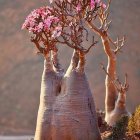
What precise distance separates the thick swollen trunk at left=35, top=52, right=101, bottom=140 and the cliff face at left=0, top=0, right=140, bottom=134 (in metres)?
5.92

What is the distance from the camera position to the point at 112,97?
17.3 ft

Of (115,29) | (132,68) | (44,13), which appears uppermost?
(115,29)

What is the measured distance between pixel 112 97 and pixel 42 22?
1663 mm

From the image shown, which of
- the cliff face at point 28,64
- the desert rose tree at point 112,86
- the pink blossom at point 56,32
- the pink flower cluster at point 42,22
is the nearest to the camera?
the pink blossom at point 56,32

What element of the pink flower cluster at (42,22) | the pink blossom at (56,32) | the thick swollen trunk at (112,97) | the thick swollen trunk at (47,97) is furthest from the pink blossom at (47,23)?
the thick swollen trunk at (112,97)

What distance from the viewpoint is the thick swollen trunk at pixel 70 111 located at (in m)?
3.99

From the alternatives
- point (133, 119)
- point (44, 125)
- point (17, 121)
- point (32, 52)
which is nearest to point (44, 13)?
point (44, 125)

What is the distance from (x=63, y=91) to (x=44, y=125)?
0.37m

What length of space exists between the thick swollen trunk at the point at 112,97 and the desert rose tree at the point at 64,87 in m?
1.00

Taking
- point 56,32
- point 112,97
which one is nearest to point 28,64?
point 112,97

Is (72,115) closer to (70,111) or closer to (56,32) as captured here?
(70,111)

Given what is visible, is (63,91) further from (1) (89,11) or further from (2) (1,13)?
(2) (1,13)

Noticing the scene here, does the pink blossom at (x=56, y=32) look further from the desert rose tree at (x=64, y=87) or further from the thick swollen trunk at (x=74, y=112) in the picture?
the thick swollen trunk at (x=74, y=112)

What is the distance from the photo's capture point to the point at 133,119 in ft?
14.4
